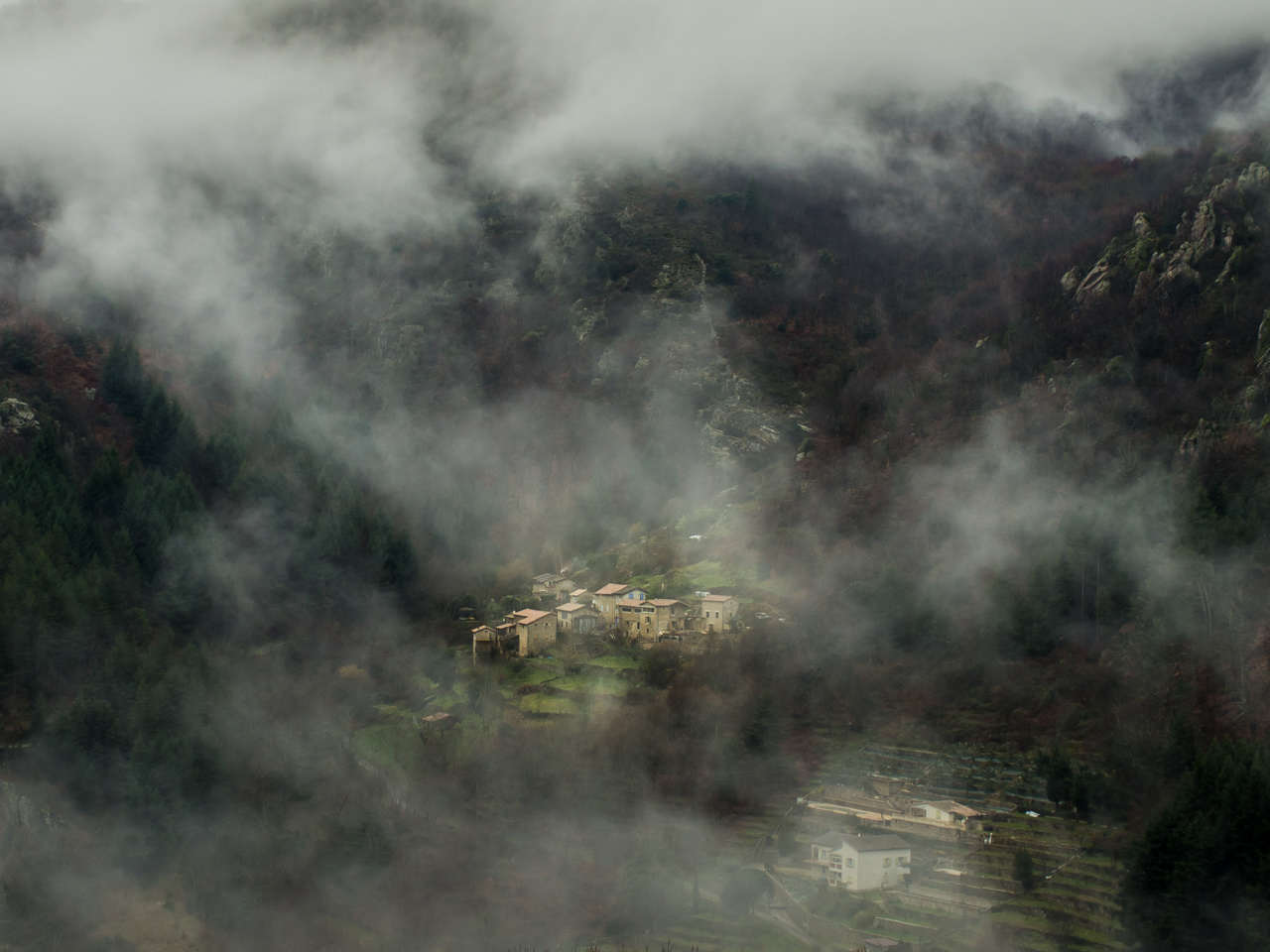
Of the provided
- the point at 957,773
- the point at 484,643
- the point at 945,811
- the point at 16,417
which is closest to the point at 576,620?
the point at 484,643

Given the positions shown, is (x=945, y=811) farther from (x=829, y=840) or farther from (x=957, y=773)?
(x=829, y=840)

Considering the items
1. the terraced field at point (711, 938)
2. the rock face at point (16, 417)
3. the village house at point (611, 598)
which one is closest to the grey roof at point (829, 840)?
the terraced field at point (711, 938)

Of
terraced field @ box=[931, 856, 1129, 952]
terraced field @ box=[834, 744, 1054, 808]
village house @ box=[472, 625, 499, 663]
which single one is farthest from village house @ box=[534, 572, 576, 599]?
terraced field @ box=[931, 856, 1129, 952]

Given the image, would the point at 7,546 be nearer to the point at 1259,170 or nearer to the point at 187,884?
the point at 187,884

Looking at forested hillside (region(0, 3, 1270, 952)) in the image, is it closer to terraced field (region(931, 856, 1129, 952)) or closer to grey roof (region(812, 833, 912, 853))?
terraced field (region(931, 856, 1129, 952))

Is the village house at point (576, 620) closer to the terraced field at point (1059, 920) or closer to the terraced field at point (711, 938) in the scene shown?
the terraced field at point (711, 938)

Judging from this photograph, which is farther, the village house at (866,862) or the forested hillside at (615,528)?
the forested hillside at (615,528)

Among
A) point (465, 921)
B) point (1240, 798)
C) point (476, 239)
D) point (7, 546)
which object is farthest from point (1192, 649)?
point (476, 239)
